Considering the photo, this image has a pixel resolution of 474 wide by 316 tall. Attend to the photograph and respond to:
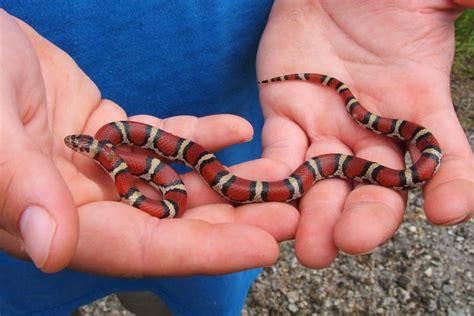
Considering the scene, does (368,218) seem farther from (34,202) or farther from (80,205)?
(34,202)

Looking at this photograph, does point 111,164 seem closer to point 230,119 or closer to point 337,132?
point 230,119

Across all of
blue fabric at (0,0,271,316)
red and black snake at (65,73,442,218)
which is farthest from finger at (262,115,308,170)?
blue fabric at (0,0,271,316)

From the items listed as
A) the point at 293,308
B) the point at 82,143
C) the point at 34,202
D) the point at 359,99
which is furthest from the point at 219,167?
the point at 293,308

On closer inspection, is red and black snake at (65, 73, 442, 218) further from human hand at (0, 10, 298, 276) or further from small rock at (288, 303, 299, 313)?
small rock at (288, 303, 299, 313)

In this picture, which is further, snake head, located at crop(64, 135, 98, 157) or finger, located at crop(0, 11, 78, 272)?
snake head, located at crop(64, 135, 98, 157)

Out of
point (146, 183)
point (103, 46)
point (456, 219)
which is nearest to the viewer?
point (456, 219)

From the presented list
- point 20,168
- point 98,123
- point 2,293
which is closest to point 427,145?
point 98,123
